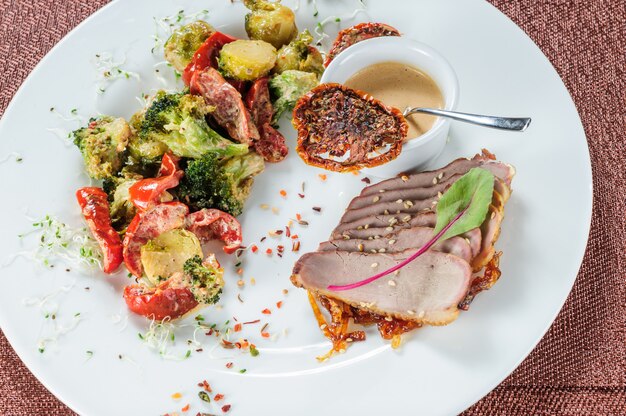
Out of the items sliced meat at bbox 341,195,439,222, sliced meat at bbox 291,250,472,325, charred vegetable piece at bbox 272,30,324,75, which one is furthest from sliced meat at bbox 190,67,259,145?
sliced meat at bbox 291,250,472,325

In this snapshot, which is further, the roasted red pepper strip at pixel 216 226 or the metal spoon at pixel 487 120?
the roasted red pepper strip at pixel 216 226

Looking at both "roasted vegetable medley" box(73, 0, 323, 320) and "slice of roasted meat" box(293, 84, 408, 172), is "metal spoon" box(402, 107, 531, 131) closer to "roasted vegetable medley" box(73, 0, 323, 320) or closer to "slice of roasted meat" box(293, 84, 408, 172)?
"slice of roasted meat" box(293, 84, 408, 172)

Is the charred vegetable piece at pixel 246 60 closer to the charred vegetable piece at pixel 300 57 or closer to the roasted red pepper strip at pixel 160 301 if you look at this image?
the charred vegetable piece at pixel 300 57

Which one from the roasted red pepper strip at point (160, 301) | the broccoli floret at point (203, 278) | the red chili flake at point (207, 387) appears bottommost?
the red chili flake at point (207, 387)

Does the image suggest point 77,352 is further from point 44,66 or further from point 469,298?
point 469,298

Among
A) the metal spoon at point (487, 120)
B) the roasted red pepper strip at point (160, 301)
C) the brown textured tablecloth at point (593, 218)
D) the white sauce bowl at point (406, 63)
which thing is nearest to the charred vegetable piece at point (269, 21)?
the white sauce bowl at point (406, 63)

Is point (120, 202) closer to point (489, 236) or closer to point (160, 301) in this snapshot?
point (160, 301)
